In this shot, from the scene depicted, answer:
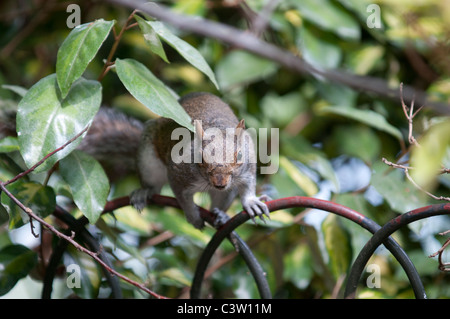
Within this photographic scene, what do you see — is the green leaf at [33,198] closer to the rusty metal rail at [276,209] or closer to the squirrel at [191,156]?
the rusty metal rail at [276,209]

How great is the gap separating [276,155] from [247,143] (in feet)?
0.92

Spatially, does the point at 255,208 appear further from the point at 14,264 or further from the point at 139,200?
the point at 14,264

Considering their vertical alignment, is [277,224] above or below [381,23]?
below

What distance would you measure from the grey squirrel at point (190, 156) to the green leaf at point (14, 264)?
1.04 feet

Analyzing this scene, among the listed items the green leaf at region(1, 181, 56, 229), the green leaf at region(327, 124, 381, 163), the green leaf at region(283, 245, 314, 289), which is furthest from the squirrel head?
the green leaf at region(327, 124, 381, 163)

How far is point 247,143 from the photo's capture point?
1407 mm

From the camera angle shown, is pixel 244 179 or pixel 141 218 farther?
pixel 141 218

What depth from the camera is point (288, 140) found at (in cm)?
180

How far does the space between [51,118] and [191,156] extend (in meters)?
0.46

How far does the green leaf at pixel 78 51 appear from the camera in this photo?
0.98m

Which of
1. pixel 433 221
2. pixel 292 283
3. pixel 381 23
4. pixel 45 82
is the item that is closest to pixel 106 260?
pixel 45 82


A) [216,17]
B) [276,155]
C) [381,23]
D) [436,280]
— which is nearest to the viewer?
[436,280]

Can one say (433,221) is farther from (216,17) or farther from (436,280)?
(216,17)

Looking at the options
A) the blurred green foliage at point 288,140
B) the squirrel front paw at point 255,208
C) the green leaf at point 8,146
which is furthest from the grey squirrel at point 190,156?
the green leaf at point 8,146
